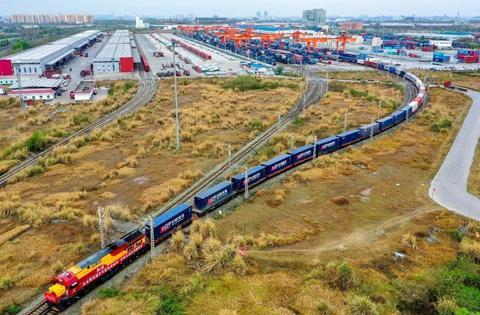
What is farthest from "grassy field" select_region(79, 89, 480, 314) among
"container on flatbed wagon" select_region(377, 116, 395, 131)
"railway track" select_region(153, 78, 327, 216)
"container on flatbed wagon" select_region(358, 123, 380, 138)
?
"container on flatbed wagon" select_region(377, 116, 395, 131)

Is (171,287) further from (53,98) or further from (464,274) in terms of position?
(53,98)

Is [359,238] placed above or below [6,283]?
above

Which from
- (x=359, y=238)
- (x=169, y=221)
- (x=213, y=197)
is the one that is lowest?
(x=359, y=238)

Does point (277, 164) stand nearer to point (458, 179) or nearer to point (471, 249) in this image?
point (458, 179)

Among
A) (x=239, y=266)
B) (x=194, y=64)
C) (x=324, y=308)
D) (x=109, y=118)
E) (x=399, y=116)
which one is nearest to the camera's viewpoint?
(x=324, y=308)

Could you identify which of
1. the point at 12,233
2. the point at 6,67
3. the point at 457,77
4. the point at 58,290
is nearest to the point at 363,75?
the point at 457,77

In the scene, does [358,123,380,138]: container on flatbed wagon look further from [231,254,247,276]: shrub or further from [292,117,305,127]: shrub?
[231,254,247,276]: shrub
